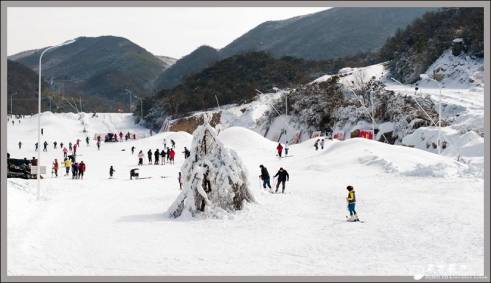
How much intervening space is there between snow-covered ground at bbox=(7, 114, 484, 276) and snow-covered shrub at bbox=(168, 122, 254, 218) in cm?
65

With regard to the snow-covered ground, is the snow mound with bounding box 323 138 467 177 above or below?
above

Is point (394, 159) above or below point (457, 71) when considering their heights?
below

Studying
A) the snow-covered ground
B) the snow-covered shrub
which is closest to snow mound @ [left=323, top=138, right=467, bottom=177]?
the snow-covered ground

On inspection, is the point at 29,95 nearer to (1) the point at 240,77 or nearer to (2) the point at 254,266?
(1) the point at 240,77

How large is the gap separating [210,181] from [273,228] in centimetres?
323

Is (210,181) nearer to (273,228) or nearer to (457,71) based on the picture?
(273,228)

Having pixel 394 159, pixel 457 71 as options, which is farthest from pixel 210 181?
pixel 457 71

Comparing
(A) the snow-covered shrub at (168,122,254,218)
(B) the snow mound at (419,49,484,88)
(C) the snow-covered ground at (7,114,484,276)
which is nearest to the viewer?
(C) the snow-covered ground at (7,114,484,276)

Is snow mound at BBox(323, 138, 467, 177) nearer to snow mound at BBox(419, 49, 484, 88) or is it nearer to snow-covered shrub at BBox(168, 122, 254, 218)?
snow-covered shrub at BBox(168, 122, 254, 218)

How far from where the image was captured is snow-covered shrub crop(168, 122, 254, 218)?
61.2 ft

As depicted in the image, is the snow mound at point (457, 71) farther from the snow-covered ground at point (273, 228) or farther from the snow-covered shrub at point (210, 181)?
the snow-covered shrub at point (210, 181)

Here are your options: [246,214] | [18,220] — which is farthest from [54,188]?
[246,214]

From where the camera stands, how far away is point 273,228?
16.9 meters

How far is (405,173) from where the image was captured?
27328 millimetres
